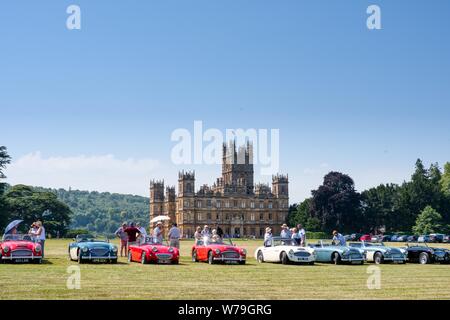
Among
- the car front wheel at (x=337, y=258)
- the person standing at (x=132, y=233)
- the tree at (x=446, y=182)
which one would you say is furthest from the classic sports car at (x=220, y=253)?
the tree at (x=446, y=182)

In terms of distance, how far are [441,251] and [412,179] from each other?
9880 centimetres

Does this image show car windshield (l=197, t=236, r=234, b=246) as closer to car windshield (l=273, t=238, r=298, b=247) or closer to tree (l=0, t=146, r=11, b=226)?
car windshield (l=273, t=238, r=298, b=247)

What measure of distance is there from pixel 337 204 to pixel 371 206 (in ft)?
35.4

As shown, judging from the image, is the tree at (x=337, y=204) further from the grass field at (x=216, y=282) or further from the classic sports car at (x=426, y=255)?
the grass field at (x=216, y=282)

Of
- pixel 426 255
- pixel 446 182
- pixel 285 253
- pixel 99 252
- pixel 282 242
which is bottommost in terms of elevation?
pixel 426 255

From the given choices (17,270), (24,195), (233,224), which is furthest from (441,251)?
(233,224)

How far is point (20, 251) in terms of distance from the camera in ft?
80.2

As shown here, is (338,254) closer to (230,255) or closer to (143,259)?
(230,255)

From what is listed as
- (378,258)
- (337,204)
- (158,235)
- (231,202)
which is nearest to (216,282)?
(158,235)

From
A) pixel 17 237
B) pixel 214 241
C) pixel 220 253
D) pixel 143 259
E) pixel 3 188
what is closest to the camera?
pixel 143 259

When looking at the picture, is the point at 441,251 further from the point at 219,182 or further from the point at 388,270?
the point at 219,182

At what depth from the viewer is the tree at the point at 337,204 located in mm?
115125
